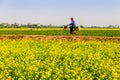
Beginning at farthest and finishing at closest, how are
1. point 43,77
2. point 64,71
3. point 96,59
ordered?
point 96,59, point 64,71, point 43,77

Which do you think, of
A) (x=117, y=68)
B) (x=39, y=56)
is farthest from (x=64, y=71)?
(x=39, y=56)

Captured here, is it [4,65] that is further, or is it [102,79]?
[4,65]

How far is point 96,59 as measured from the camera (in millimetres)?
16188

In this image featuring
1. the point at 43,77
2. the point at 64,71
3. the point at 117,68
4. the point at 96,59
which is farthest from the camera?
the point at 96,59

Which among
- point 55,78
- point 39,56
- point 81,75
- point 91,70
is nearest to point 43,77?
point 55,78

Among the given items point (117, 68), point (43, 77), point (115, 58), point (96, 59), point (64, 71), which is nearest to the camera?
point (43, 77)

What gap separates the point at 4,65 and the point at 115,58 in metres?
5.67

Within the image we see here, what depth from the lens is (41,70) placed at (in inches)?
523

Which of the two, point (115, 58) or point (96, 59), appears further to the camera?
point (115, 58)

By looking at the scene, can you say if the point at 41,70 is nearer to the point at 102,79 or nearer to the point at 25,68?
the point at 25,68

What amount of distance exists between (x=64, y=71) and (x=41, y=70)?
0.81 meters

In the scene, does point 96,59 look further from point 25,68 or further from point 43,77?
point 43,77

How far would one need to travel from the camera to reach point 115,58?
1784 centimetres

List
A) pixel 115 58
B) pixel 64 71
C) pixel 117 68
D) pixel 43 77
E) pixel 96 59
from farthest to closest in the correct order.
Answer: pixel 115 58
pixel 96 59
pixel 117 68
pixel 64 71
pixel 43 77
